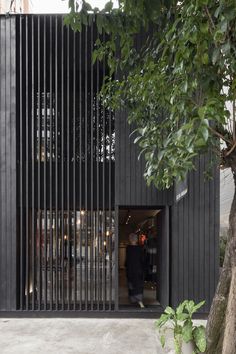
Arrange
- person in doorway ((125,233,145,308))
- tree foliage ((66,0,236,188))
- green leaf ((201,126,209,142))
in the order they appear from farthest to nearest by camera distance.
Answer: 1. person in doorway ((125,233,145,308))
2. tree foliage ((66,0,236,188))
3. green leaf ((201,126,209,142))

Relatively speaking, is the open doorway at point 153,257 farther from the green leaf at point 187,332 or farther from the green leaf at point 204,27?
the green leaf at point 204,27

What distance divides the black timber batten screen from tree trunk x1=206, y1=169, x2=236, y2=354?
4.24m

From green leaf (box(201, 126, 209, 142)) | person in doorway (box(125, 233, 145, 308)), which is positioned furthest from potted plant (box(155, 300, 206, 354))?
person in doorway (box(125, 233, 145, 308))

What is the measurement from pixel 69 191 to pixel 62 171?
0.48 meters

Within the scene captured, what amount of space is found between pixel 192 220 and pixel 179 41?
19.4 ft

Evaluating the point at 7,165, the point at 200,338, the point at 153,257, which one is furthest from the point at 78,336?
the point at 153,257

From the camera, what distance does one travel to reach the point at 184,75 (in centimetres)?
546

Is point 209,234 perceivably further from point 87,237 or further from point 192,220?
point 87,237

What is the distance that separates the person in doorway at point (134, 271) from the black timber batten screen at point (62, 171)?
2.95 ft

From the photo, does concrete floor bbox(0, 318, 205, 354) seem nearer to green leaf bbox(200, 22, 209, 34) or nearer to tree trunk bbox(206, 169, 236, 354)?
tree trunk bbox(206, 169, 236, 354)

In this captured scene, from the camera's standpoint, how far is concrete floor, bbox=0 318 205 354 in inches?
313

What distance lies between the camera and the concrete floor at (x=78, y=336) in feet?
26.1

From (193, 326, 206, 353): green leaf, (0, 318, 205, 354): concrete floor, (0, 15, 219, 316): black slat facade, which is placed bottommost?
(0, 318, 205, 354): concrete floor

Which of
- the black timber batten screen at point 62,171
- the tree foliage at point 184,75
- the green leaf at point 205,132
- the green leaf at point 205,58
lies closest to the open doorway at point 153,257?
the black timber batten screen at point 62,171
